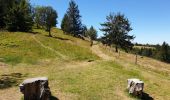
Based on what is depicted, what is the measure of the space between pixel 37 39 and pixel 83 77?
119 ft

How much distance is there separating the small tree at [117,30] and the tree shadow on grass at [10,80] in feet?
176

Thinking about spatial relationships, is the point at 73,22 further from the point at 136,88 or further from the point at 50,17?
the point at 136,88

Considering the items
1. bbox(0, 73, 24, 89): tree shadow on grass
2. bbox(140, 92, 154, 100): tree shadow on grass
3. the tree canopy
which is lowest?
bbox(140, 92, 154, 100): tree shadow on grass

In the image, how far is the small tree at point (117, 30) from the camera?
82125mm

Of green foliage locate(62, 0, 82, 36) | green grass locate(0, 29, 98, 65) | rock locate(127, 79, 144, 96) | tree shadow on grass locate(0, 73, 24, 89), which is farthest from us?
green foliage locate(62, 0, 82, 36)

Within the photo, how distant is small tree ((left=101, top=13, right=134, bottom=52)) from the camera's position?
82125 mm

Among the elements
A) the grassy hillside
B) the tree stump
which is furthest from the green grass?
the tree stump

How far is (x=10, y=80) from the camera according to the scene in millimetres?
29000

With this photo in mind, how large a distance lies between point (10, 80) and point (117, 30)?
188 feet

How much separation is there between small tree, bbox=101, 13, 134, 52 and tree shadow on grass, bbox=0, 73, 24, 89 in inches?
2112

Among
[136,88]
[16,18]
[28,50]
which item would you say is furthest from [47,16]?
[136,88]

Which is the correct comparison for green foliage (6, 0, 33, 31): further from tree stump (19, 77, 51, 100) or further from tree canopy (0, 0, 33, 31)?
tree stump (19, 77, 51, 100)

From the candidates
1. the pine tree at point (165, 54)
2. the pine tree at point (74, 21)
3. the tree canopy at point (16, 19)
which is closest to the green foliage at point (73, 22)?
the pine tree at point (74, 21)

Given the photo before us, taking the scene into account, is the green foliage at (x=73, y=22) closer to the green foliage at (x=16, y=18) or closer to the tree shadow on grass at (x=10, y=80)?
the green foliage at (x=16, y=18)
